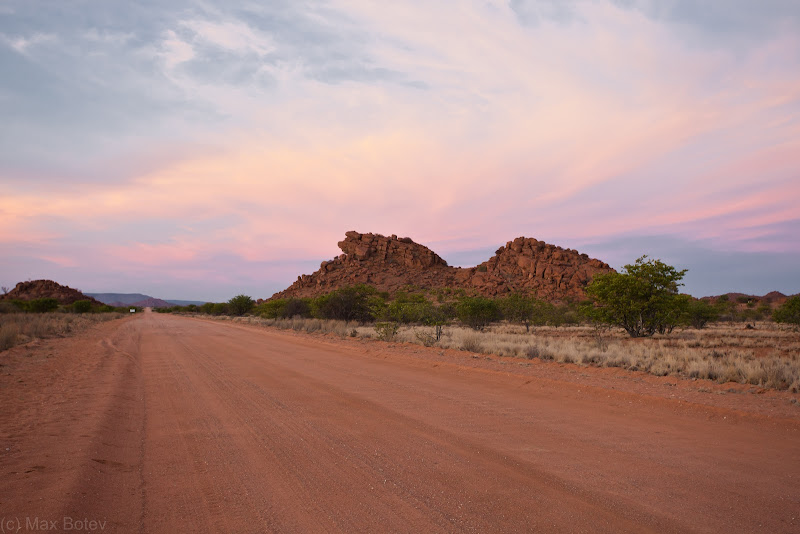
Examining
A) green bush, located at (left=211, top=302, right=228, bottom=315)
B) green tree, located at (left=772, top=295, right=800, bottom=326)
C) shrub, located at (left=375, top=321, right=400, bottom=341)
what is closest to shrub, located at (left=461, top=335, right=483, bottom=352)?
shrub, located at (left=375, top=321, right=400, bottom=341)

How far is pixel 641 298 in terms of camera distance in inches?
948

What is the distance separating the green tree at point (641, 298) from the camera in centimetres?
2342

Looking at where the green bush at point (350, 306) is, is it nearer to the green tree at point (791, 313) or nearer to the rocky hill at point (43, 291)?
the green tree at point (791, 313)

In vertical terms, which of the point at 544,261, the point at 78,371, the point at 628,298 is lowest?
the point at 78,371

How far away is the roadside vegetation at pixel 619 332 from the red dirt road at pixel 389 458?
12.8 feet

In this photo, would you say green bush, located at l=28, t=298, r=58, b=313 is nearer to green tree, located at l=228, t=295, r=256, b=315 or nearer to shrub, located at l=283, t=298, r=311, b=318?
green tree, located at l=228, t=295, r=256, b=315

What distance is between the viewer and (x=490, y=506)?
430 centimetres

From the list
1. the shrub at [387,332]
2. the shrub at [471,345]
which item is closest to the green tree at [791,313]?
the shrub at [471,345]

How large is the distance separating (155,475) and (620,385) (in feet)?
32.2

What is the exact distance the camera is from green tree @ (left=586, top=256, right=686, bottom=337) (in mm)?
23422

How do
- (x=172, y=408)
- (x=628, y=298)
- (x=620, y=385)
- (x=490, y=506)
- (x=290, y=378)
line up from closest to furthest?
Result: (x=490, y=506) → (x=172, y=408) → (x=620, y=385) → (x=290, y=378) → (x=628, y=298)

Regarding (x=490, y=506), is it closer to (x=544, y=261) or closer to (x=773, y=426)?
(x=773, y=426)

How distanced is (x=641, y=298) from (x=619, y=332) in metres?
8.54

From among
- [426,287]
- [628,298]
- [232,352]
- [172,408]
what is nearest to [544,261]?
[426,287]
